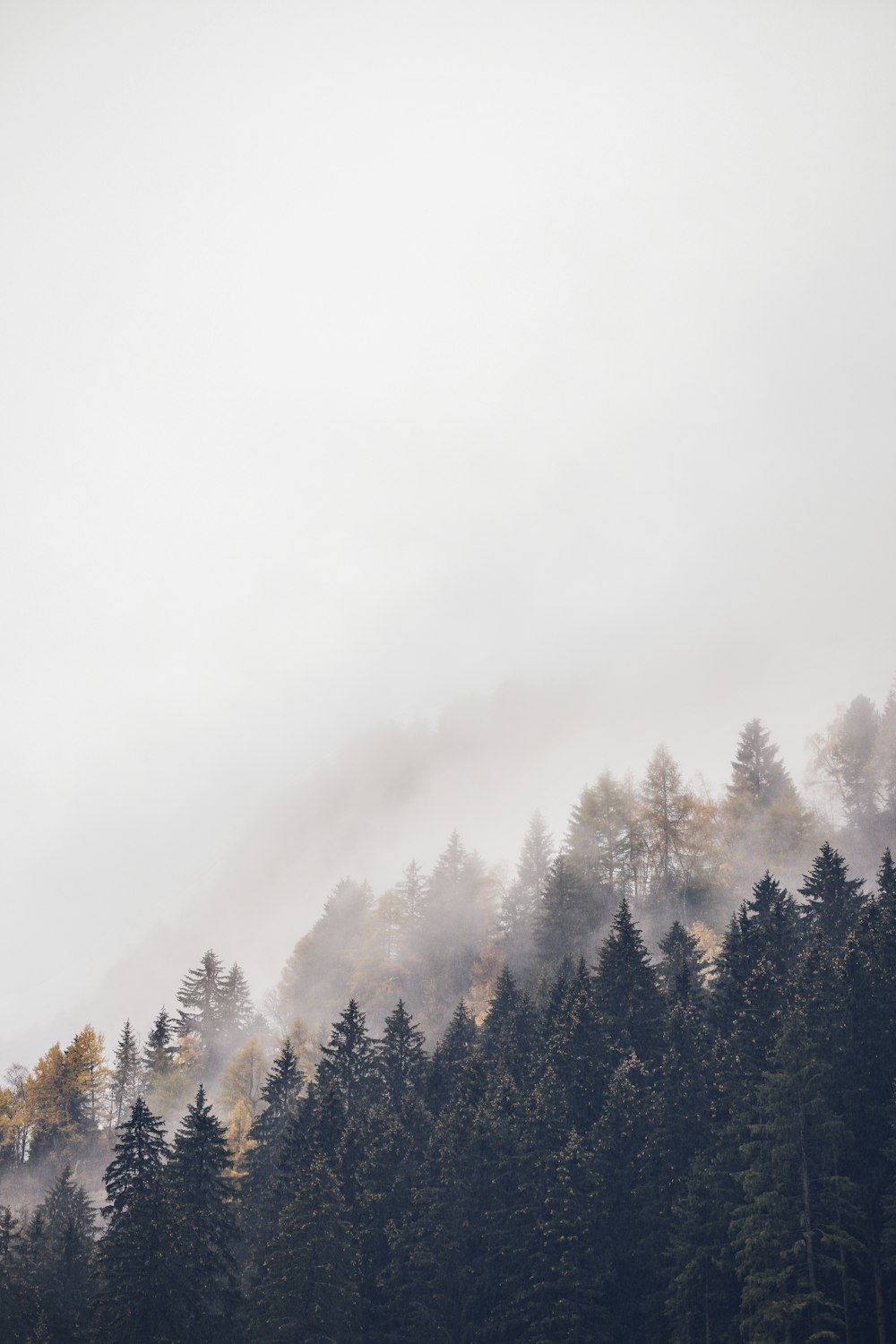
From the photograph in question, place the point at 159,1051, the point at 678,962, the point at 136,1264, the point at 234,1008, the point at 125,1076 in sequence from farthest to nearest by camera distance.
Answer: the point at 234,1008 < the point at 159,1051 < the point at 125,1076 < the point at 678,962 < the point at 136,1264

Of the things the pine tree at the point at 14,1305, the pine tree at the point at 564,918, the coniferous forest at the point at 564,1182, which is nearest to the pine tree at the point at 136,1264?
the coniferous forest at the point at 564,1182

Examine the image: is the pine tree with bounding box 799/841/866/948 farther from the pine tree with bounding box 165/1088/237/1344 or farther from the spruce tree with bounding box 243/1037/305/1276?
the pine tree with bounding box 165/1088/237/1344

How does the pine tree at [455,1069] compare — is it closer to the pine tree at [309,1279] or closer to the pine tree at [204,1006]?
the pine tree at [309,1279]

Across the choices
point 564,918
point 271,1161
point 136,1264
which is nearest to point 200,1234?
point 136,1264

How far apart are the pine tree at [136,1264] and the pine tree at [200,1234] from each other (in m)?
0.55

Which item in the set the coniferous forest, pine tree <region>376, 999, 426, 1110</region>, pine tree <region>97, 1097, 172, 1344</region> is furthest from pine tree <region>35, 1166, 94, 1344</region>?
pine tree <region>376, 999, 426, 1110</region>

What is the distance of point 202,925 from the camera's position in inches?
7456

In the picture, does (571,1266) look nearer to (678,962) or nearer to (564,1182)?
(564,1182)

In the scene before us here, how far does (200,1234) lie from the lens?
146 ft

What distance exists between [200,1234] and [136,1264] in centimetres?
313

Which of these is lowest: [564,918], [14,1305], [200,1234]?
[14,1305]

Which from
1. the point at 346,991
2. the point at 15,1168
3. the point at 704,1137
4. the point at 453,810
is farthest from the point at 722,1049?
the point at 453,810

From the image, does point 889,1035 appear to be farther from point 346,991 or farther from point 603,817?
point 346,991

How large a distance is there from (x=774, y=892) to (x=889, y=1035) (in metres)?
17.5
